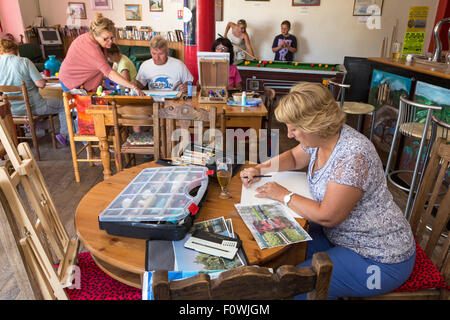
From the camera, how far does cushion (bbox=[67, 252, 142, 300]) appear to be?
3.97 ft

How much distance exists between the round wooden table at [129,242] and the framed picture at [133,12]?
6.80m

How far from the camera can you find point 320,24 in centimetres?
678

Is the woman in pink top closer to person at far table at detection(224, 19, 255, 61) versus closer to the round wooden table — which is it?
the round wooden table

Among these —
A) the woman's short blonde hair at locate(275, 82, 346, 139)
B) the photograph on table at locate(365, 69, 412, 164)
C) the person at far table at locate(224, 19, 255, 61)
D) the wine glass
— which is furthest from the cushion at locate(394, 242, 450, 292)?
the person at far table at locate(224, 19, 255, 61)

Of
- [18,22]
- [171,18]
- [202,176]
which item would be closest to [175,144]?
[202,176]

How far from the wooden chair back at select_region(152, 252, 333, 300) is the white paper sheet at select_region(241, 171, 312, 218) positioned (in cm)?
62

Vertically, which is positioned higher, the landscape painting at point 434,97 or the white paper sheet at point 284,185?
the landscape painting at point 434,97

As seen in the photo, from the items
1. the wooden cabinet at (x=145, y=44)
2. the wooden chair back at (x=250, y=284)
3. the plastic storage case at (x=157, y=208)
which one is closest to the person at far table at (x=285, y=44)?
the wooden cabinet at (x=145, y=44)

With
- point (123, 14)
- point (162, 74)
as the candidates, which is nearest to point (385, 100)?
point (162, 74)

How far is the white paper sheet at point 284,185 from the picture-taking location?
4.61ft

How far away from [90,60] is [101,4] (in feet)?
16.7

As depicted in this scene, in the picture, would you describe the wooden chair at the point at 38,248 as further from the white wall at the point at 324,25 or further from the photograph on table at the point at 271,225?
the white wall at the point at 324,25

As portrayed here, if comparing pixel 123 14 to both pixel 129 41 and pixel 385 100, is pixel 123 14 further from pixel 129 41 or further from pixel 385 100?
pixel 385 100
